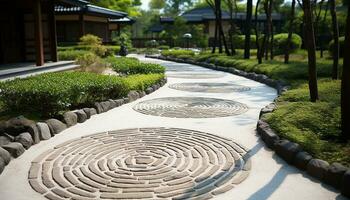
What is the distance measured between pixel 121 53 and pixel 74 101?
69.0 ft

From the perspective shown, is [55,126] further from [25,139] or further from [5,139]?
[5,139]

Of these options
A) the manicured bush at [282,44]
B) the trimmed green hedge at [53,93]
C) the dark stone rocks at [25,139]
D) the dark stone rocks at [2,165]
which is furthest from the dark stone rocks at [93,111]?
the manicured bush at [282,44]

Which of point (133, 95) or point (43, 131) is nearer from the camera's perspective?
point (43, 131)

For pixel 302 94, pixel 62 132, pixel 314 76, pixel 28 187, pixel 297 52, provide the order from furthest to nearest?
pixel 297 52, pixel 302 94, pixel 314 76, pixel 62 132, pixel 28 187

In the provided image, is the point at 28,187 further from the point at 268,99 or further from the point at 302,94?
the point at 268,99

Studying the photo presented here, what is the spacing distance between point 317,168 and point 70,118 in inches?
185

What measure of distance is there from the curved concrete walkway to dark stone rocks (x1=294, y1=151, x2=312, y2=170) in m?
0.08

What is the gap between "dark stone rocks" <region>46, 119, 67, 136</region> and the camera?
Result: 21.2 ft

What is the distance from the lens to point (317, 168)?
176 inches

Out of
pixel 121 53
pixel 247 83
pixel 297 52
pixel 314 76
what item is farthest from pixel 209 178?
pixel 121 53

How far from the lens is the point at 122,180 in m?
4.42

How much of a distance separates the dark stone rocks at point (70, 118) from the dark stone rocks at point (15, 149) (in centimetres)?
157

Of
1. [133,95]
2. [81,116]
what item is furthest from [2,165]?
[133,95]

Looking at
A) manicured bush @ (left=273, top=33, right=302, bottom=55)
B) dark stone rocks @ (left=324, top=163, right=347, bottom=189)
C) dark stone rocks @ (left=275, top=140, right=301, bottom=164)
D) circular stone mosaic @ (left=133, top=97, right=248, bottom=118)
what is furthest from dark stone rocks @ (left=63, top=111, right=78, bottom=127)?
manicured bush @ (left=273, top=33, right=302, bottom=55)
